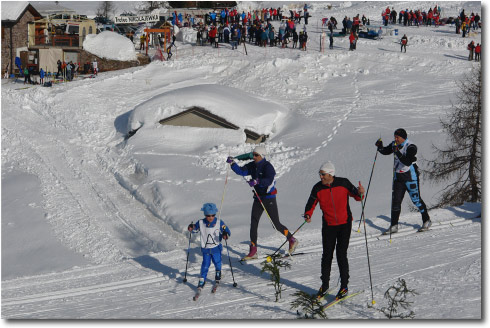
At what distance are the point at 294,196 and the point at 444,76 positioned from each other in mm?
15975

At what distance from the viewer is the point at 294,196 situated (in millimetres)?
17750

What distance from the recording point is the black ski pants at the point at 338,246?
7.62m

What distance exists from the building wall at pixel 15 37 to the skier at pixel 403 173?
1150 inches

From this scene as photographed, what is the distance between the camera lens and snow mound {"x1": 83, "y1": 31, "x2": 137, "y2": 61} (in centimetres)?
3481

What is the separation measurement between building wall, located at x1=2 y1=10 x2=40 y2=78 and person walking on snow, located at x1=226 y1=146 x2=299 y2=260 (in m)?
28.6

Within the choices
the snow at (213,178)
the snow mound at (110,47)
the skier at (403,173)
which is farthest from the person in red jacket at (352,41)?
the skier at (403,173)

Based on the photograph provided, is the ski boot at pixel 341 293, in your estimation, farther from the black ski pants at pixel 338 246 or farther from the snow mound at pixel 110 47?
the snow mound at pixel 110 47

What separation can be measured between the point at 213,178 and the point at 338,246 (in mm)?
12243

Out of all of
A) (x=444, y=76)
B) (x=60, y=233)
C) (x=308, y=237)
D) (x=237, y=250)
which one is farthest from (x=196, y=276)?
(x=444, y=76)

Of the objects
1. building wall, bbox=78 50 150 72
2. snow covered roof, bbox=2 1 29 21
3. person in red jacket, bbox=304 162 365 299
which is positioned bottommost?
person in red jacket, bbox=304 162 365 299

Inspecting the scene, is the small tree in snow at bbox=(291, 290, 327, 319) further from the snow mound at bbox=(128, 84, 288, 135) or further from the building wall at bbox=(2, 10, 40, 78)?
the building wall at bbox=(2, 10, 40, 78)

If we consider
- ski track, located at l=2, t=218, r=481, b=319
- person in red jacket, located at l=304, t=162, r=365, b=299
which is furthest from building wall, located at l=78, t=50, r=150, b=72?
person in red jacket, located at l=304, t=162, r=365, b=299

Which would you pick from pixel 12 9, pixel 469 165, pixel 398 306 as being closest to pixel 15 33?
pixel 12 9

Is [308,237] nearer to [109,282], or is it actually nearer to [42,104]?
[109,282]
